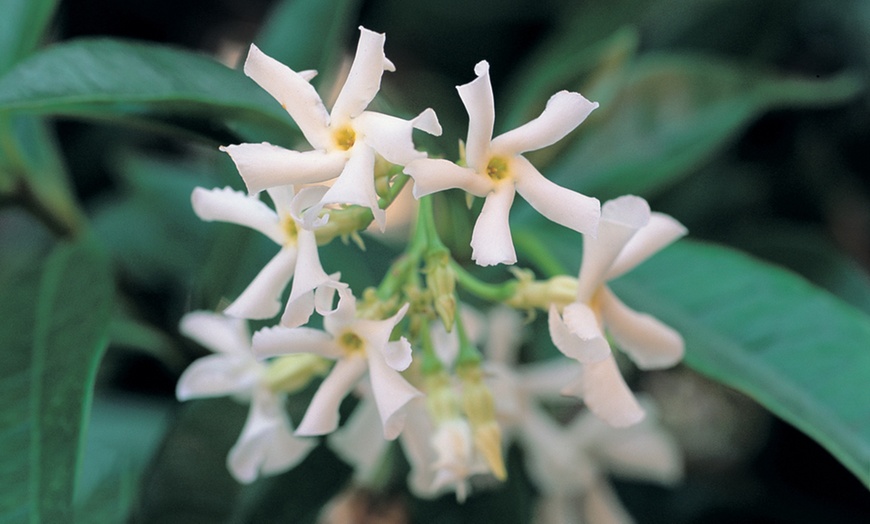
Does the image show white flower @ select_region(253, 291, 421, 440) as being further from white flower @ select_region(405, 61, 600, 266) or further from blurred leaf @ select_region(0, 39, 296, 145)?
blurred leaf @ select_region(0, 39, 296, 145)

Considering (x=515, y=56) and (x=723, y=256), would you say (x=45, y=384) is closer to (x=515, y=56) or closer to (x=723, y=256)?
(x=723, y=256)

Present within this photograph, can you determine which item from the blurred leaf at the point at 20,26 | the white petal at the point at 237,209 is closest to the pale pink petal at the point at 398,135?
the white petal at the point at 237,209

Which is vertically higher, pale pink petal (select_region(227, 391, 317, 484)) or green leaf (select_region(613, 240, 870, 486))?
green leaf (select_region(613, 240, 870, 486))

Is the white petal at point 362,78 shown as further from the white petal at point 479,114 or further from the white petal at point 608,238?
the white petal at point 608,238

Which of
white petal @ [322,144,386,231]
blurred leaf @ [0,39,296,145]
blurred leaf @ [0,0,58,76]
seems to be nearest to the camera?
white petal @ [322,144,386,231]

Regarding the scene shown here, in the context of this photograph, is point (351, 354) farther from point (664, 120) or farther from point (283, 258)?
point (664, 120)

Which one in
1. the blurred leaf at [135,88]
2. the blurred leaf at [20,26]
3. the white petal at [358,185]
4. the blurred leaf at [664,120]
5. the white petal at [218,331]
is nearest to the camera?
the white petal at [358,185]

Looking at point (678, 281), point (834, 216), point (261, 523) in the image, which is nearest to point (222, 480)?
point (261, 523)

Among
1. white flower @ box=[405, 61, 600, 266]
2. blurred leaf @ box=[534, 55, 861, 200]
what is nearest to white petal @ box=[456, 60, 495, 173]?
white flower @ box=[405, 61, 600, 266]
